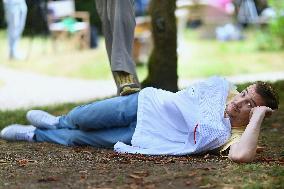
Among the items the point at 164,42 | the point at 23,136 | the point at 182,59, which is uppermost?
the point at 164,42

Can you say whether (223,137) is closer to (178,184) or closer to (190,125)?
(190,125)

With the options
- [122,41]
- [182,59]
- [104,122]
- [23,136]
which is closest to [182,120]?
[104,122]

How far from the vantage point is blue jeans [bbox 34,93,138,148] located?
4.68 meters

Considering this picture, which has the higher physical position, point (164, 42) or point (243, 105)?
point (243, 105)

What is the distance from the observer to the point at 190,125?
442cm

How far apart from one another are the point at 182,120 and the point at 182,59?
11.4 m

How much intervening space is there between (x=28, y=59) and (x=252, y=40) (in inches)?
254

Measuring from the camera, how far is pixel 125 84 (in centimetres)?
532

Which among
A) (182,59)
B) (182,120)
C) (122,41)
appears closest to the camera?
(182,120)

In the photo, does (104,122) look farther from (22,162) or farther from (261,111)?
(261,111)

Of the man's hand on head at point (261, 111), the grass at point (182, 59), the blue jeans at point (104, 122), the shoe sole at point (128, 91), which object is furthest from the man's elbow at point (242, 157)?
the grass at point (182, 59)

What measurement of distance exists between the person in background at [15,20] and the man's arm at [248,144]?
777cm

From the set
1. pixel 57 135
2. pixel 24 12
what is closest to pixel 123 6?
pixel 57 135

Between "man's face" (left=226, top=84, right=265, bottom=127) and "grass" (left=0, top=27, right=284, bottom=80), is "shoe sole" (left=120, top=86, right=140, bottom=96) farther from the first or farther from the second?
"grass" (left=0, top=27, right=284, bottom=80)
